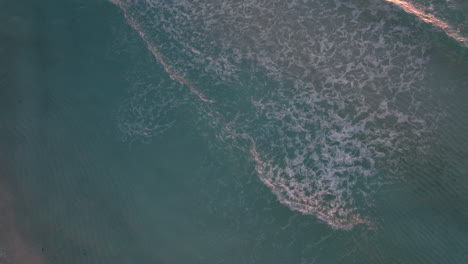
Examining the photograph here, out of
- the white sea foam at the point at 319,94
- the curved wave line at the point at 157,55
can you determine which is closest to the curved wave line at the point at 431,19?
the white sea foam at the point at 319,94

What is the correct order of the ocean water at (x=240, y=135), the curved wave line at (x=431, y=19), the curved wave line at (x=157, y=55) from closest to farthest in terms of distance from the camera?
the ocean water at (x=240, y=135)
the curved wave line at (x=431, y=19)
the curved wave line at (x=157, y=55)

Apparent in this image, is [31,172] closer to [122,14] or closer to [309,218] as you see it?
[122,14]

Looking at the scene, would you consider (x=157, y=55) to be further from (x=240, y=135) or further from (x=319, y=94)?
(x=319, y=94)

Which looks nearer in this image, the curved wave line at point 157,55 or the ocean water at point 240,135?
the ocean water at point 240,135

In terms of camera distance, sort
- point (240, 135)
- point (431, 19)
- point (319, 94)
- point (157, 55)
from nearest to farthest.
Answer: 1. point (240, 135)
2. point (319, 94)
3. point (431, 19)
4. point (157, 55)

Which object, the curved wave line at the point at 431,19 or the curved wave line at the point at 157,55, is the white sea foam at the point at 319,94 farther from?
the curved wave line at the point at 431,19

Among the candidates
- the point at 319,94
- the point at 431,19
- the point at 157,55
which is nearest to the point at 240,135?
the point at 319,94

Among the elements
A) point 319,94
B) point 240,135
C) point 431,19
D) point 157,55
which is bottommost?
point 240,135
